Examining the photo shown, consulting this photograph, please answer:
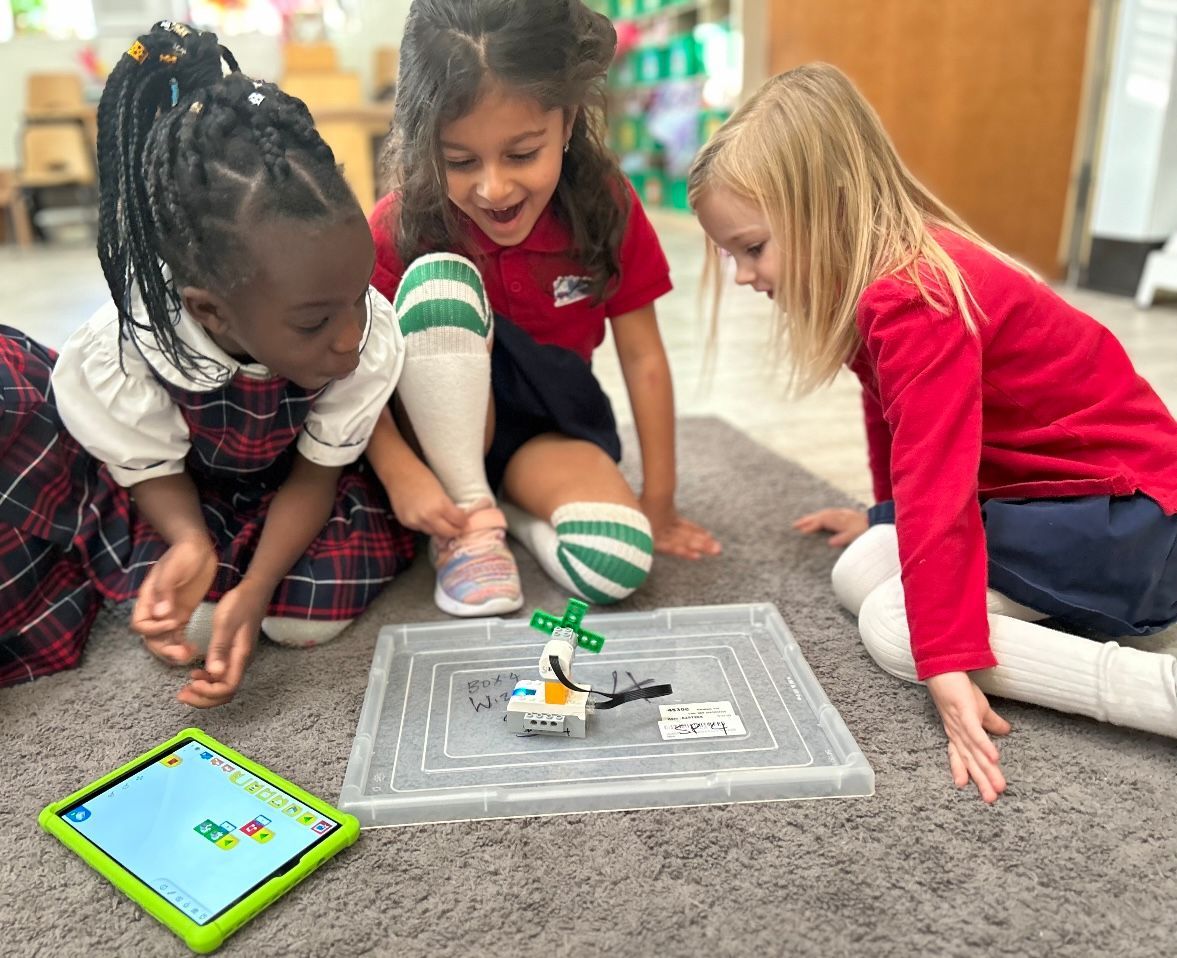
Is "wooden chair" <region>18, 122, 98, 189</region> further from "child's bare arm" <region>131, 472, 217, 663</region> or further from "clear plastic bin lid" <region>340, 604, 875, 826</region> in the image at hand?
"clear plastic bin lid" <region>340, 604, 875, 826</region>

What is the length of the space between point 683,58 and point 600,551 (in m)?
3.23

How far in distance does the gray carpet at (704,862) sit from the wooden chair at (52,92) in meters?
4.98

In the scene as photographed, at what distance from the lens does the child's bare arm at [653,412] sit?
3.30 feet

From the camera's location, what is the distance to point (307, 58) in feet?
16.3

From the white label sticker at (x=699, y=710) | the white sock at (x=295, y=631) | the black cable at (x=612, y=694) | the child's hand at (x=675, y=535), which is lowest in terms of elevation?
the child's hand at (x=675, y=535)

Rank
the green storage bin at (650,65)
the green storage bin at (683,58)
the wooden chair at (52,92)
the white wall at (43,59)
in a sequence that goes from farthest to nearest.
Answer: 1. the white wall at (43,59)
2. the wooden chair at (52,92)
3. the green storage bin at (650,65)
4. the green storage bin at (683,58)

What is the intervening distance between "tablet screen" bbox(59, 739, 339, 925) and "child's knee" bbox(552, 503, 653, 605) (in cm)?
34

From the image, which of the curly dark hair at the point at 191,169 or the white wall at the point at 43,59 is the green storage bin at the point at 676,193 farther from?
the curly dark hair at the point at 191,169

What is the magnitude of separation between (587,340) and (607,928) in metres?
0.64

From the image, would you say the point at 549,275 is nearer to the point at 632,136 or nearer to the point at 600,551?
the point at 600,551

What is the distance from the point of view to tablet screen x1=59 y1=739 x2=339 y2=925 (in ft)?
1.76

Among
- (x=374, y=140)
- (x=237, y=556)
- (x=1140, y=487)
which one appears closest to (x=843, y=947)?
(x=1140, y=487)

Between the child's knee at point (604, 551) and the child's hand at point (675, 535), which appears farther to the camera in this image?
the child's hand at point (675, 535)

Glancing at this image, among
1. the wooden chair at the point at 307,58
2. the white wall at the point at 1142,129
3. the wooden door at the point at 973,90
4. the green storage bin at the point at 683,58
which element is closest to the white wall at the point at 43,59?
the wooden chair at the point at 307,58
